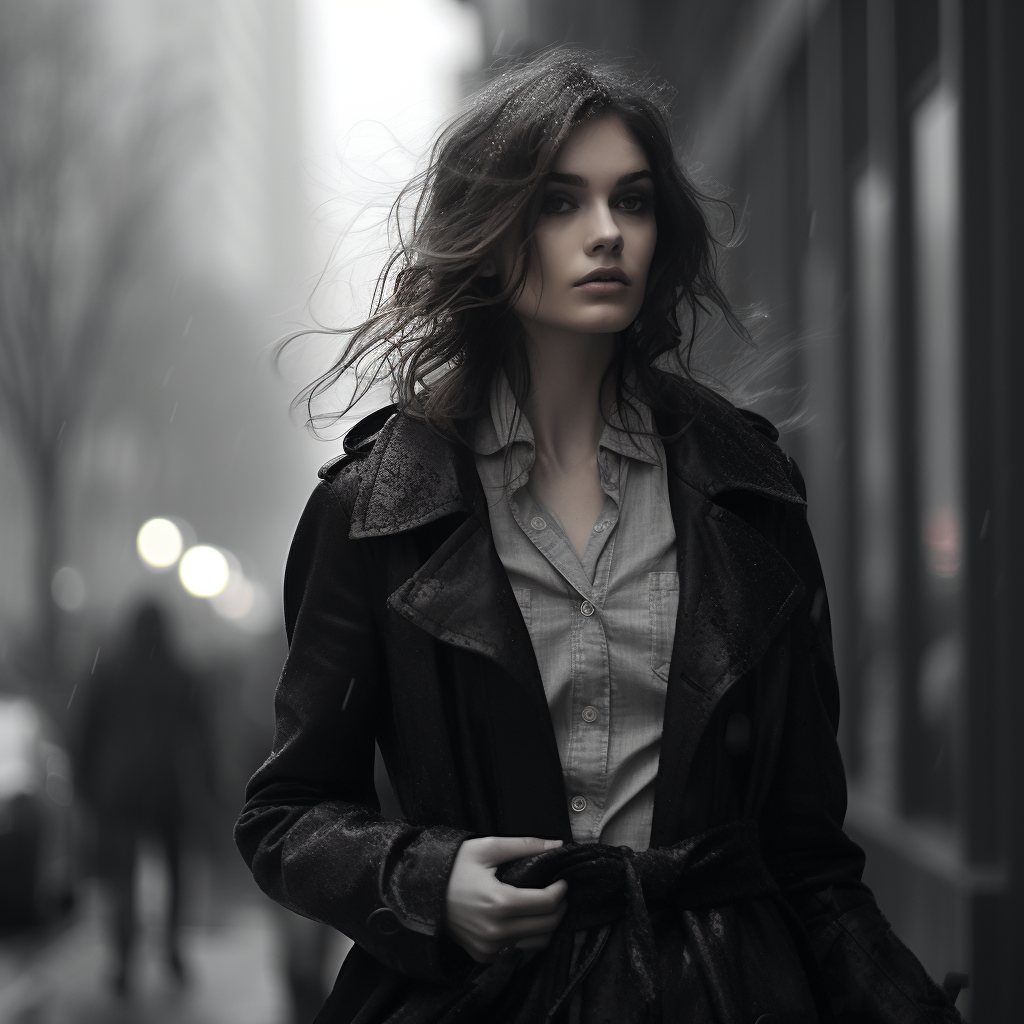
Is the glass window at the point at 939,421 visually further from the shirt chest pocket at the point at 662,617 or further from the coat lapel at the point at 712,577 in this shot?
the shirt chest pocket at the point at 662,617

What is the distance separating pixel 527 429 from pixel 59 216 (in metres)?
6.07

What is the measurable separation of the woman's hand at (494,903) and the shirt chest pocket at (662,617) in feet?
0.87

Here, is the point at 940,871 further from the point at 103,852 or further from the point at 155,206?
the point at 155,206

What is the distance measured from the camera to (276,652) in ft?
21.6

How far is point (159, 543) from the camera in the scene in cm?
691

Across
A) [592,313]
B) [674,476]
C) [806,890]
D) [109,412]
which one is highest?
[109,412]

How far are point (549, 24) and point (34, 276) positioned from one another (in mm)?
3711

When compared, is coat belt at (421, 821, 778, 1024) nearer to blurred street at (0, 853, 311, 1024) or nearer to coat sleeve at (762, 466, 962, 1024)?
coat sleeve at (762, 466, 962, 1024)

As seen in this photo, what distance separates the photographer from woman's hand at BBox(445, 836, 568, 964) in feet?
4.62

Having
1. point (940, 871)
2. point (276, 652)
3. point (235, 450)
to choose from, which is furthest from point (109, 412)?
point (940, 871)

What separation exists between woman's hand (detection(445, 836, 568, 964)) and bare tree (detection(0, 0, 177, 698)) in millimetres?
5797

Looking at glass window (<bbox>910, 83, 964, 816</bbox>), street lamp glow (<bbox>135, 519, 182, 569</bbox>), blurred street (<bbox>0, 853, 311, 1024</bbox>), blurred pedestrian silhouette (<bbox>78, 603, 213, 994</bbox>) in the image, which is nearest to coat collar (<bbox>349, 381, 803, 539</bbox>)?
glass window (<bbox>910, 83, 964, 816</bbox>)

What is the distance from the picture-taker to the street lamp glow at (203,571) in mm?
6787

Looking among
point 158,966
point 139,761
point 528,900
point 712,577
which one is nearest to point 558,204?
point 712,577
